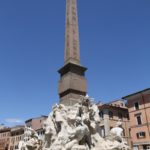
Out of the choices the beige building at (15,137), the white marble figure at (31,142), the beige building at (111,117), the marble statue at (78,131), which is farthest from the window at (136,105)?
the beige building at (15,137)

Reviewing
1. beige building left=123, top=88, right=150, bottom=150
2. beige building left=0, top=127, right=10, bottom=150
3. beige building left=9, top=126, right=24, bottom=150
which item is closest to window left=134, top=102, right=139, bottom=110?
beige building left=123, top=88, right=150, bottom=150

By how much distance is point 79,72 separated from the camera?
11.6 metres

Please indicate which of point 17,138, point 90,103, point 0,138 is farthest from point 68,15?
point 0,138

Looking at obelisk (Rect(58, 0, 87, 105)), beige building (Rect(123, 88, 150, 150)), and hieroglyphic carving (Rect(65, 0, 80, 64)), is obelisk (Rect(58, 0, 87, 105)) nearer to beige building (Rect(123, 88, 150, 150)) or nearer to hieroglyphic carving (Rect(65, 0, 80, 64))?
hieroglyphic carving (Rect(65, 0, 80, 64))

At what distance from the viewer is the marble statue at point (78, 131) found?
835 cm

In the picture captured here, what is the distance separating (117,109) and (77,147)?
80.2 feet

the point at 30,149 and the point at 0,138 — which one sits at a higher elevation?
the point at 0,138

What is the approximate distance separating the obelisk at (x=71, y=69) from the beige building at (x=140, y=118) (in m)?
17.0

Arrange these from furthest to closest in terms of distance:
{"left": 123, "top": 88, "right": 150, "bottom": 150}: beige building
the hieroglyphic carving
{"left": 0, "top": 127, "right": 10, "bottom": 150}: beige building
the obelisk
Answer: {"left": 0, "top": 127, "right": 10, "bottom": 150}: beige building
{"left": 123, "top": 88, "right": 150, "bottom": 150}: beige building
the hieroglyphic carving
the obelisk

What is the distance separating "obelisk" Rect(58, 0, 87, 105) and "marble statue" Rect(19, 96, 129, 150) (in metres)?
0.88

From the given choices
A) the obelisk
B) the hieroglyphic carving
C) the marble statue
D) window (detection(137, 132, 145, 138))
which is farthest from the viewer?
window (detection(137, 132, 145, 138))

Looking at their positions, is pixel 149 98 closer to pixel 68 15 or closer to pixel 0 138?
pixel 68 15

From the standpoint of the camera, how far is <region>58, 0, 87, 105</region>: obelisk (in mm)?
10781

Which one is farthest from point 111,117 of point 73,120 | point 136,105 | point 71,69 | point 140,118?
point 73,120
